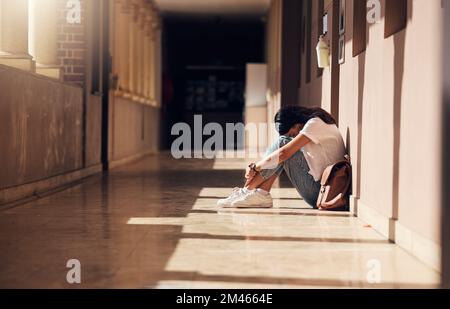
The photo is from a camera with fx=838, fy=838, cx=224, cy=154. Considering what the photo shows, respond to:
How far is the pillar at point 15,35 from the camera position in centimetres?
770

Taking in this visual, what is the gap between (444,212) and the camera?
3617 millimetres

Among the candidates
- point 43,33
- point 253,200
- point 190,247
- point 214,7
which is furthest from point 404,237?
point 214,7

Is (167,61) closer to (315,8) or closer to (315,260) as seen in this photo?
(315,8)

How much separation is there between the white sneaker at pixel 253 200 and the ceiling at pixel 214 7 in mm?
12389

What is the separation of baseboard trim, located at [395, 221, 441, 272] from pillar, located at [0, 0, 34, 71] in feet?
14.3

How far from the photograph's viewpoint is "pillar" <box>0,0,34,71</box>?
770 cm

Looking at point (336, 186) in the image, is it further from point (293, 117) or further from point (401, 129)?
point (401, 129)

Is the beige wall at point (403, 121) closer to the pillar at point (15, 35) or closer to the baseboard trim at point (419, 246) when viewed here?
the baseboard trim at point (419, 246)

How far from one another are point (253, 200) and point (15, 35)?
2835mm

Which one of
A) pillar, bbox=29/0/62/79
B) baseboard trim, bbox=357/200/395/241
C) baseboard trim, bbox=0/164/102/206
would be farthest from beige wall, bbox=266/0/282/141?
baseboard trim, bbox=357/200/395/241

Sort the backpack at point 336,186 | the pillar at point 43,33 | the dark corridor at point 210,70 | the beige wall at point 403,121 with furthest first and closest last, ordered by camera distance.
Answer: the dark corridor at point 210,70
the pillar at point 43,33
the backpack at point 336,186
the beige wall at point 403,121

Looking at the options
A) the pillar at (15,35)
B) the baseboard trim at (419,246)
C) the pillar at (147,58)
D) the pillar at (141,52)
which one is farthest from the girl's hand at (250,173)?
the pillar at (147,58)

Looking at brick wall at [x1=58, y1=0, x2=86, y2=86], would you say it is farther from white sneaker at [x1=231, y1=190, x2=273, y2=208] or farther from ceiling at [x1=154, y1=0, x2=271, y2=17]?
ceiling at [x1=154, y1=0, x2=271, y2=17]

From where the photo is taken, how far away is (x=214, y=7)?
65.4 feet
